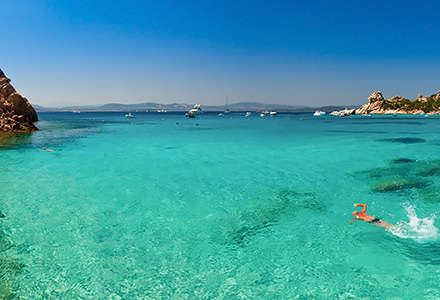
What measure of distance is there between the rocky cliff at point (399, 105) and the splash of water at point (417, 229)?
174 m

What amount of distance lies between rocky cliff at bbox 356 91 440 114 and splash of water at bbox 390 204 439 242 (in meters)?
174

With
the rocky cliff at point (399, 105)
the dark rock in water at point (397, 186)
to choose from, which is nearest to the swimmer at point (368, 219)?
the dark rock in water at point (397, 186)

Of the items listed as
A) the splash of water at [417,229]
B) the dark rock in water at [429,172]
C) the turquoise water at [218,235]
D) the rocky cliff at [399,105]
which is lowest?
the turquoise water at [218,235]

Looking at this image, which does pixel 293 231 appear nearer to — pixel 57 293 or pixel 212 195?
pixel 212 195

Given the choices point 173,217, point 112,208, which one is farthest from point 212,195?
point 112,208

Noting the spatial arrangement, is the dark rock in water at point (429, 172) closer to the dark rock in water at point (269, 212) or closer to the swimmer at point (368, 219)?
the dark rock in water at point (269, 212)

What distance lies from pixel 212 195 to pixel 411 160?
20.3 m

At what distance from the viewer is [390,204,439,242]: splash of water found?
10.6 meters

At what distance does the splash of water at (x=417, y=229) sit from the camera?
34.9ft

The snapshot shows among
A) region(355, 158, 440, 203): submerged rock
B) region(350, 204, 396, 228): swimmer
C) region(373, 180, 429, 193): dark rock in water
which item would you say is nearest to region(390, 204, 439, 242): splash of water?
region(350, 204, 396, 228): swimmer

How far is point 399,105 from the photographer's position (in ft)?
575

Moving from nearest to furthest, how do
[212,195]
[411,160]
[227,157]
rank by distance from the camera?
1. [212,195]
2. [411,160]
3. [227,157]

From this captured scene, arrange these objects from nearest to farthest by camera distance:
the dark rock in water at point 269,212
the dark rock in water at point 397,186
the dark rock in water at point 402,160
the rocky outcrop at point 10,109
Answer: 1. the dark rock in water at point 269,212
2. the dark rock in water at point 397,186
3. the dark rock in water at point 402,160
4. the rocky outcrop at point 10,109

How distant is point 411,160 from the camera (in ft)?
83.5
